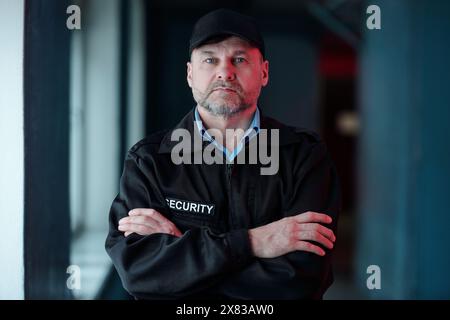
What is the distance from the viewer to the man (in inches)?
48.2

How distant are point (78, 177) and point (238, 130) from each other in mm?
1284

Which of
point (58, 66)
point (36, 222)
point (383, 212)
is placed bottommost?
point (383, 212)

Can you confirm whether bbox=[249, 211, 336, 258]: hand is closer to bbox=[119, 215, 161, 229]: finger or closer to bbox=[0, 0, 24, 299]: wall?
bbox=[119, 215, 161, 229]: finger

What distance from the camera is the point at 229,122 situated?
1.30m

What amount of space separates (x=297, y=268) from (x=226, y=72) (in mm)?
493

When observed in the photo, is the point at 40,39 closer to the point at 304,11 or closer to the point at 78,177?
the point at 78,177

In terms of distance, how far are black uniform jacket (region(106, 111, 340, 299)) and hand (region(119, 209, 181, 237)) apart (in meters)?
0.02

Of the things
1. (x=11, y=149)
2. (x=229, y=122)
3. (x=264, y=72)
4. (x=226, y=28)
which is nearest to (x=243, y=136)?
(x=229, y=122)

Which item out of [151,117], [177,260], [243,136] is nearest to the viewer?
[177,260]

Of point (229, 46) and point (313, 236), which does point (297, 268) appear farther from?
point (229, 46)

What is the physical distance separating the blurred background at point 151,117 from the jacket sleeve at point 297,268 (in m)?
0.48

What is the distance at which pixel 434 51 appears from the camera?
3.20m
